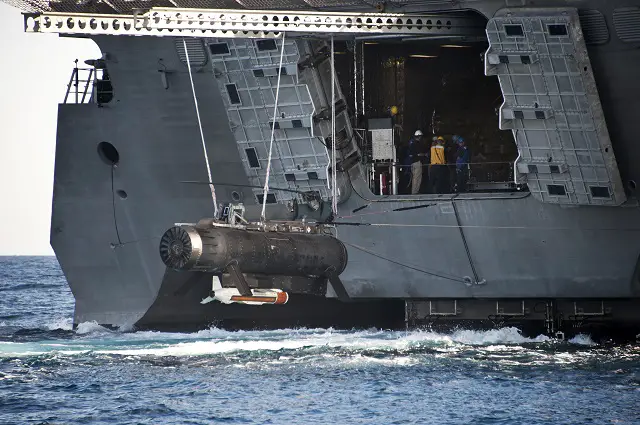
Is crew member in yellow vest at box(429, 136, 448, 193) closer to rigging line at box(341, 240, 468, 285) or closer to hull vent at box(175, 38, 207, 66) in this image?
rigging line at box(341, 240, 468, 285)

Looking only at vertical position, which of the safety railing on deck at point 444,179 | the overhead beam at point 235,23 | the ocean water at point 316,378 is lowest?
the ocean water at point 316,378

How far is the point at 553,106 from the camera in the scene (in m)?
27.7

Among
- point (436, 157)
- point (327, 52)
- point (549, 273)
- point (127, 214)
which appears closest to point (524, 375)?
point (549, 273)

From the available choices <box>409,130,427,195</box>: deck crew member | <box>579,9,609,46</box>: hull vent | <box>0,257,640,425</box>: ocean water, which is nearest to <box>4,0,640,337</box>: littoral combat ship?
<box>579,9,609,46</box>: hull vent

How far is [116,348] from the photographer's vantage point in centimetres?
3005

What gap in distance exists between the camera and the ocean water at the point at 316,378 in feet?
72.2

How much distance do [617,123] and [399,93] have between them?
24.0 ft

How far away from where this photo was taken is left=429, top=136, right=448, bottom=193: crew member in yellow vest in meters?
31.0

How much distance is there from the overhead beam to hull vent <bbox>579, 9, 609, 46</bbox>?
3047 millimetres

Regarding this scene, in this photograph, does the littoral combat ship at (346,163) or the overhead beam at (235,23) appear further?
the littoral combat ship at (346,163)

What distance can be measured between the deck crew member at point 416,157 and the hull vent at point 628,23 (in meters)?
6.27

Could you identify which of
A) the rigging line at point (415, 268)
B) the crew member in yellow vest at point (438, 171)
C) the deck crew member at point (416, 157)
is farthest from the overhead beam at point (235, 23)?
the rigging line at point (415, 268)

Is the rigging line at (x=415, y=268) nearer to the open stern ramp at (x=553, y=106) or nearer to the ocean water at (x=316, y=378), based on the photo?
the ocean water at (x=316, y=378)

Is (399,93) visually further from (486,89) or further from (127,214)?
(127,214)
